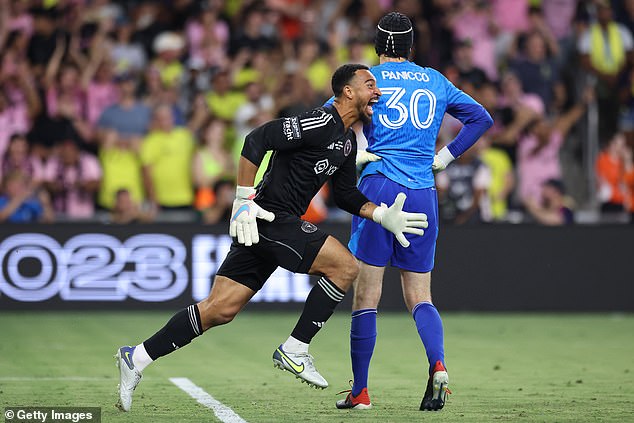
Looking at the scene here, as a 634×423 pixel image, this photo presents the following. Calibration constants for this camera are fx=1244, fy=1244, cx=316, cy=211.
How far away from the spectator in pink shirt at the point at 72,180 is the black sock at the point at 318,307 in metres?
8.76

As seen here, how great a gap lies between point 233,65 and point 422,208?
1002 cm

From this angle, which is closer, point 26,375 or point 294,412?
point 294,412

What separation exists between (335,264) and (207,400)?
1.45 m

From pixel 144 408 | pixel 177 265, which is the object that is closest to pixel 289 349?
pixel 144 408

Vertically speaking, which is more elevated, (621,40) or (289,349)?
(621,40)

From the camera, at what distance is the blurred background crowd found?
53.7 ft

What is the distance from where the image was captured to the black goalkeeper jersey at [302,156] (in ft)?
25.2

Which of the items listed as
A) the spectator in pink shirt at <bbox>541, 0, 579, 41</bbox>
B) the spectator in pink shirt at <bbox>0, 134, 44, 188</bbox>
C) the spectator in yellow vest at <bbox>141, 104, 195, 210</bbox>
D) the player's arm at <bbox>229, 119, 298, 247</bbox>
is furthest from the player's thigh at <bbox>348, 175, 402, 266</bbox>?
Result: the spectator in pink shirt at <bbox>541, 0, 579, 41</bbox>

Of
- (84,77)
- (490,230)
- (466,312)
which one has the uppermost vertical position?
(84,77)

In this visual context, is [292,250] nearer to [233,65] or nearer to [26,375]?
[26,375]

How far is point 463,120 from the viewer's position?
8.58 meters

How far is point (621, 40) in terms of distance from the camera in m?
18.5

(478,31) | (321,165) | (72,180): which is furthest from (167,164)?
(321,165)

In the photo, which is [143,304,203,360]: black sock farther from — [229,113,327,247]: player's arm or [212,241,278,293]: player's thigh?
[229,113,327,247]: player's arm
